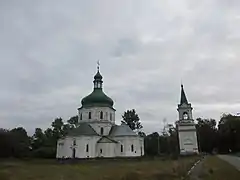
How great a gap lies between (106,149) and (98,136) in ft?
9.33

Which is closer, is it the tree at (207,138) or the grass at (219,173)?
the grass at (219,173)

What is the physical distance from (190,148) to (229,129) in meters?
21.0

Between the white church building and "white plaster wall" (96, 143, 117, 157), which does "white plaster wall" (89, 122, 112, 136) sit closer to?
the white church building

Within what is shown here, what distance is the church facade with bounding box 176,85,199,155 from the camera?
6426 cm

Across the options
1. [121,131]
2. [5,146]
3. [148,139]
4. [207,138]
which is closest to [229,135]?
[207,138]

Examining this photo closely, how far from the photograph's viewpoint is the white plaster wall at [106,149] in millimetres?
59094

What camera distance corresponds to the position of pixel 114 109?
6588 cm

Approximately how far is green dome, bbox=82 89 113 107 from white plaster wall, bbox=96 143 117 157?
26.5ft

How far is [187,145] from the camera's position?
6469cm

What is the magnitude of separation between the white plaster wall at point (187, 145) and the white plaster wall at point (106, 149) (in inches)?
573

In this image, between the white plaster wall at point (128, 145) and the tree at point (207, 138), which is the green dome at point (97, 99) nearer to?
the white plaster wall at point (128, 145)

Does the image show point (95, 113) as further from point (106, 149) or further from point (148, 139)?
point (148, 139)

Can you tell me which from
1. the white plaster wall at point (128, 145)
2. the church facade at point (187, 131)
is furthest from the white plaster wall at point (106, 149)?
the church facade at point (187, 131)

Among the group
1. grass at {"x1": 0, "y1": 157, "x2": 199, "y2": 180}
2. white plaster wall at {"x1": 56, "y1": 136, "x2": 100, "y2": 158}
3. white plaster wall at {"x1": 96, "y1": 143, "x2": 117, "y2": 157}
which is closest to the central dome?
white plaster wall at {"x1": 56, "y1": 136, "x2": 100, "y2": 158}
